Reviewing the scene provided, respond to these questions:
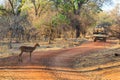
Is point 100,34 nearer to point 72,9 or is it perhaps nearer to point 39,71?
point 72,9

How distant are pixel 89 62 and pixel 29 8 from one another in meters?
34.8

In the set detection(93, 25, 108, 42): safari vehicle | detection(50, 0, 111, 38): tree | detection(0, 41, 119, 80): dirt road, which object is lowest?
detection(0, 41, 119, 80): dirt road

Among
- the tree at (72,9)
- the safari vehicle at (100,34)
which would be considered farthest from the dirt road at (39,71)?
the tree at (72,9)

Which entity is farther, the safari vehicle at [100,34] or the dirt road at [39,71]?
the safari vehicle at [100,34]

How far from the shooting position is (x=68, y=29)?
4678cm

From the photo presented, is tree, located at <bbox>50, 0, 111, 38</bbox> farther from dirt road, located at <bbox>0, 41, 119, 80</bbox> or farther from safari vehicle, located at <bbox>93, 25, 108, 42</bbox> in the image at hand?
dirt road, located at <bbox>0, 41, 119, 80</bbox>

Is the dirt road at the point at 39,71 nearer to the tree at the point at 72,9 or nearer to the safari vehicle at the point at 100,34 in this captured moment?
the safari vehicle at the point at 100,34

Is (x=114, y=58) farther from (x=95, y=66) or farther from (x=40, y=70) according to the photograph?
(x=40, y=70)

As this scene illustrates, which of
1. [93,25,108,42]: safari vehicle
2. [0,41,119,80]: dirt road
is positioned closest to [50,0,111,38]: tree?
[93,25,108,42]: safari vehicle

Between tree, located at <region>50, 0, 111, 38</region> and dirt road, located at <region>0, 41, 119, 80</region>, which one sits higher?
tree, located at <region>50, 0, 111, 38</region>

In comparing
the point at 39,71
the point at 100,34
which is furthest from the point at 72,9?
the point at 39,71

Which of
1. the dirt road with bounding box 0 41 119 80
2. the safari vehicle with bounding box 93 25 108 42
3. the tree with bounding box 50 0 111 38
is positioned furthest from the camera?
the tree with bounding box 50 0 111 38

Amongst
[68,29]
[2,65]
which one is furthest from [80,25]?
[2,65]

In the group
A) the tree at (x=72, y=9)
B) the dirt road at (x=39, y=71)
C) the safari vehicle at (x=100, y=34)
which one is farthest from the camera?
the tree at (x=72, y=9)
